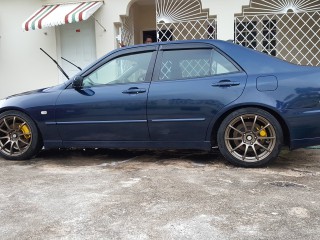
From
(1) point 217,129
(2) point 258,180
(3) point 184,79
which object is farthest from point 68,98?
(2) point 258,180

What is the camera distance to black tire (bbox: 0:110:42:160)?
4879 millimetres

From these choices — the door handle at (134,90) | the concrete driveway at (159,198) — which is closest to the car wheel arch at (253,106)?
the concrete driveway at (159,198)

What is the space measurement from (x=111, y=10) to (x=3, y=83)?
3.33 meters

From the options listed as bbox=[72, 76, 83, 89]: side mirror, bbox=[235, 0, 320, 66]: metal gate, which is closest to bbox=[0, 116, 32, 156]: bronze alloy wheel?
bbox=[72, 76, 83, 89]: side mirror

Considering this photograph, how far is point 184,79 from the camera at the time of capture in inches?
176

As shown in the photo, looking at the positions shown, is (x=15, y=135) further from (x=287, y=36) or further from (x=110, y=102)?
(x=287, y=36)

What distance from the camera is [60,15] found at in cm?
798

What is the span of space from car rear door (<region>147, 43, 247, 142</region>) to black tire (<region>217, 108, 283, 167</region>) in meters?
0.22

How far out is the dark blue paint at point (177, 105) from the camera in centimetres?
414

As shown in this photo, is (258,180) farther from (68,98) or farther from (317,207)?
(68,98)

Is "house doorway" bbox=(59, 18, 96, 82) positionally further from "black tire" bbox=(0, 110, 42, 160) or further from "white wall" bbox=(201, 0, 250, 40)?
"black tire" bbox=(0, 110, 42, 160)

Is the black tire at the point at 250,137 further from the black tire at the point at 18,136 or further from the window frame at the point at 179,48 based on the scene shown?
the black tire at the point at 18,136

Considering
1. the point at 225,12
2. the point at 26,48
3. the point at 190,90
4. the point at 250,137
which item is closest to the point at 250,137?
A: the point at 250,137

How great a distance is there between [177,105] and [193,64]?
0.60m
